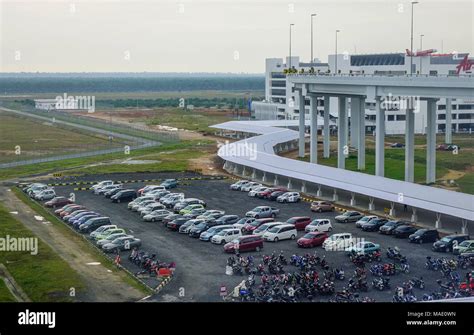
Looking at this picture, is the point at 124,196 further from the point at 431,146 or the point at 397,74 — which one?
the point at 397,74

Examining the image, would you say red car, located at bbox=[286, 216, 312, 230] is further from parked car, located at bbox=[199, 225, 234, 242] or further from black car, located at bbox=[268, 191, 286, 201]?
black car, located at bbox=[268, 191, 286, 201]

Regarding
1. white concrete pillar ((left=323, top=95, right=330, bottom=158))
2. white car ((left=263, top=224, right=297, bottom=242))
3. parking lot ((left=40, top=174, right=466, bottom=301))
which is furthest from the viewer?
white concrete pillar ((left=323, top=95, right=330, bottom=158))

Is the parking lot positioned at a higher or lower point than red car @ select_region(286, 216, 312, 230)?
lower

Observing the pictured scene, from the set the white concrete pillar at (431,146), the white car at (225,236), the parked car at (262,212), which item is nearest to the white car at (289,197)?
the parked car at (262,212)

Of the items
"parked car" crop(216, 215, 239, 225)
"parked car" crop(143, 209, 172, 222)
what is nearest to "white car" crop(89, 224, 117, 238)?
"parked car" crop(143, 209, 172, 222)

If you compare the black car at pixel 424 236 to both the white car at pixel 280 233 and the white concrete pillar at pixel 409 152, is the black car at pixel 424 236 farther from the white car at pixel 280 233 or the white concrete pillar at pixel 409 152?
the white concrete pillar at pixel 409 152
